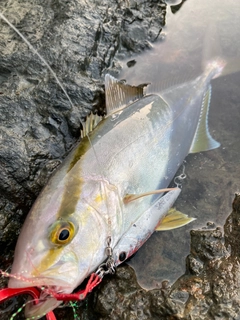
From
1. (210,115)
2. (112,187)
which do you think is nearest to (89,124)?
(112,187)

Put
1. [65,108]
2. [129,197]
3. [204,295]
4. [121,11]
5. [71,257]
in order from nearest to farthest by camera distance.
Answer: [71,257]
[204,295]
[129,197]
[65,108]
[121,11]

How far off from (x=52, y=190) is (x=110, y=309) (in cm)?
92

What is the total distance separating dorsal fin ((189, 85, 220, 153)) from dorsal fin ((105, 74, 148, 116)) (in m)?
0.69

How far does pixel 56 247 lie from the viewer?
88.6 inches

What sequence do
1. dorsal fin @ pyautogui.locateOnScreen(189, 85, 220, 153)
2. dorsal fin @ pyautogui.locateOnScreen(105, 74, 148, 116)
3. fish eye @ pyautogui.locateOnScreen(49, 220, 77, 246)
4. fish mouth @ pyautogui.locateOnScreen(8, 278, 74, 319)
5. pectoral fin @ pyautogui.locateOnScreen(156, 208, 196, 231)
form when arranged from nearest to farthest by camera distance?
1. fish mouth @ pyautogui.locateOnScreen(8, 278, 74, 319)
2. fish eye @ pyautogui.locateOnScreen(49, 220, 77, 246)
3. pectoral fin @ pyautogui.locateOnScreen(156, 208, 196, 231)
4. dorsal fin @ pyautogui.locateOnScreen(105, 74, 148, 116)
5. dorsal fin @ pyautogui.locateOnScreen(189, 85, 220, 153)

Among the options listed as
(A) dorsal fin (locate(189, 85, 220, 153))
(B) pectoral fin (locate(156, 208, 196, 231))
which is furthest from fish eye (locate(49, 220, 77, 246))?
(A) dorsal fin (locate(189, 85, 220, 153))

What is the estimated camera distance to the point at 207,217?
2973 millimetres

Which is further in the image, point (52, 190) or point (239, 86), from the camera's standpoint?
point (239, 86)

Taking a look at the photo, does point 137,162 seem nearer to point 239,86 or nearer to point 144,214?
point 144,214

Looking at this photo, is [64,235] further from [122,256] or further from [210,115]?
[210,115]

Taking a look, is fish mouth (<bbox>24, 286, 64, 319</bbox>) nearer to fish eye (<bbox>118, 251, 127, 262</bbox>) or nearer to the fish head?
the fish head

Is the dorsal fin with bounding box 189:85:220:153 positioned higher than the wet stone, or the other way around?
the wet stone

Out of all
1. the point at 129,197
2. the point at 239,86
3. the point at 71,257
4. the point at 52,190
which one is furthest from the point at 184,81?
the point at 71,257

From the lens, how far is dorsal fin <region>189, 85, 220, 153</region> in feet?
10.9
